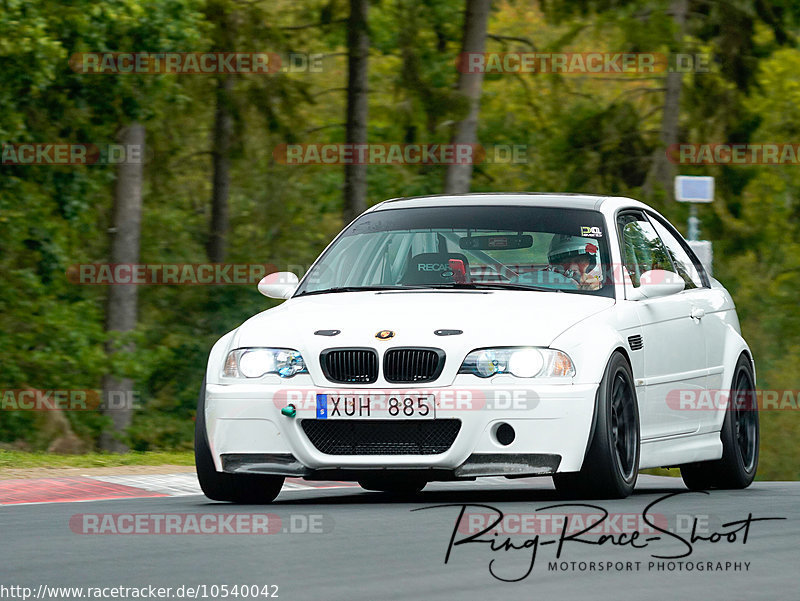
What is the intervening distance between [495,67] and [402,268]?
24.5 meters

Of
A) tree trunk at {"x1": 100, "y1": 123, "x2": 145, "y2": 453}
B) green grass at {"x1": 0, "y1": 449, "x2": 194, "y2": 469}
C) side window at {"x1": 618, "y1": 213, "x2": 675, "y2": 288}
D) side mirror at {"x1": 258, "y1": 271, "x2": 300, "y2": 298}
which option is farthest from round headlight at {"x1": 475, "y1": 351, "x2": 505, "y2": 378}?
tree trunk at {"x1": 100, "y1": 123, "x2": 145, "y2": 453}

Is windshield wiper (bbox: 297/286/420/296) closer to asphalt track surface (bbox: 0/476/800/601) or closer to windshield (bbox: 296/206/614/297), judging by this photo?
windshield (bbox: 296/206/614/297)

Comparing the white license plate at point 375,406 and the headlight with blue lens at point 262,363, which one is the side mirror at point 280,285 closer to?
the headlight with blue lens at point 262,363

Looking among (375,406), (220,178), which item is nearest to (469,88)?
(220,178)

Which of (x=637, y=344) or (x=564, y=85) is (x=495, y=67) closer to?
(x=564, y=85)

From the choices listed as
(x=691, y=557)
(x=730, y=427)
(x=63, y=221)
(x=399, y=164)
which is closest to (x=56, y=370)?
(x=63, y=221)

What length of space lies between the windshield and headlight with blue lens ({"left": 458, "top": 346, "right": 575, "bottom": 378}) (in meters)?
1.03

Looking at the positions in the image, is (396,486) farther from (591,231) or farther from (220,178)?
(220,178)

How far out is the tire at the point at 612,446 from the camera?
9406 millimetres

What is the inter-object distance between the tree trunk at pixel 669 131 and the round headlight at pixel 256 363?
25.2 metres

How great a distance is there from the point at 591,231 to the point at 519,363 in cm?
175

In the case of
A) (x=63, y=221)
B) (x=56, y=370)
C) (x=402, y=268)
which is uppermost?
(x=402, y=268)

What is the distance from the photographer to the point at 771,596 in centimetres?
653

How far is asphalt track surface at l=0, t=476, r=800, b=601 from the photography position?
6711 millimetres
